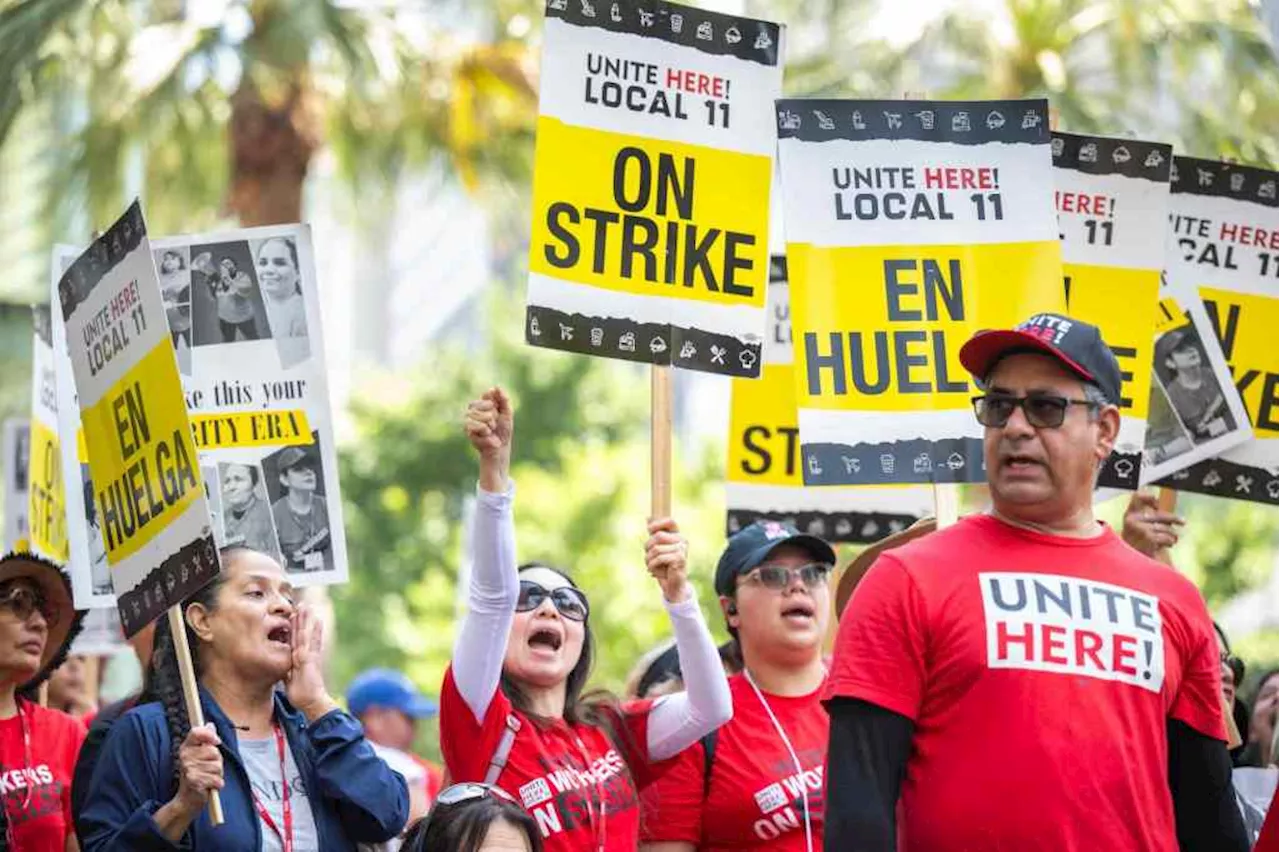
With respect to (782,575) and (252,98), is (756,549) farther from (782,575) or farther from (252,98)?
(252,98)

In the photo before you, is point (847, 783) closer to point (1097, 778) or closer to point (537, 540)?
point (1097, 778)

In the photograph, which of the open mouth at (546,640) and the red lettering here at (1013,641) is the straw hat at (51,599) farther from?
the red lettering here at (1013,641)

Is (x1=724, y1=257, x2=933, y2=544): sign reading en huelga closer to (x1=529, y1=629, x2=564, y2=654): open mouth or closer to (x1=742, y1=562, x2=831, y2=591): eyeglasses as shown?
(x1=742, y1=562, x2=831, y2=591): eyeglasses

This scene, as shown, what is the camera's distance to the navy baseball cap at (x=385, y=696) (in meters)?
13.1

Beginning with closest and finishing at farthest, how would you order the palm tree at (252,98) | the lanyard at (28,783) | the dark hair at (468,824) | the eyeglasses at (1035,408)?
1. the eyeglasses at (1035,408)
2. the dark hair at (468,824)
3. the lanyard at (28,783)
4. the palm tree at (252,98)

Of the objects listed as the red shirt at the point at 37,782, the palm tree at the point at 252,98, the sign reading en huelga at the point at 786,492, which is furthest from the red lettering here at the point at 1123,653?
the palm tree at the point at 252,98

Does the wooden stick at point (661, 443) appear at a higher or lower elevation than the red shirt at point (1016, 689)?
higher

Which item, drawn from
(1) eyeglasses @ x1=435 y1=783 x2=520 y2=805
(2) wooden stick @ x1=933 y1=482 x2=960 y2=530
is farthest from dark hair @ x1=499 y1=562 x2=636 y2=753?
(2) wooden stick @ x1=933 y1=482 x2=960 y2=530

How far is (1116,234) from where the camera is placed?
26.4 ft

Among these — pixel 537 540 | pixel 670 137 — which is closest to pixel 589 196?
pixel 670 137

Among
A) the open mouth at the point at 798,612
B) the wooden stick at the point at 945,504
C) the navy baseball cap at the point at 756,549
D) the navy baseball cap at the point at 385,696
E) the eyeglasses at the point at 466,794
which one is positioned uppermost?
the wooden stick at the point at 945,504

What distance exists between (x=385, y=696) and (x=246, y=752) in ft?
22.5

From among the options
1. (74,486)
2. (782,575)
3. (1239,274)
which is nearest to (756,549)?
(782,575)

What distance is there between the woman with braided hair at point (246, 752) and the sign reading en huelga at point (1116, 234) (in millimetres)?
2724
